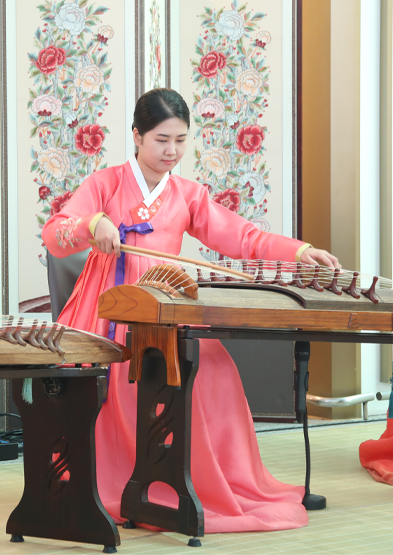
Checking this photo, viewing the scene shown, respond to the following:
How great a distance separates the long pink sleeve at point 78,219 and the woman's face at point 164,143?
0.47 feet

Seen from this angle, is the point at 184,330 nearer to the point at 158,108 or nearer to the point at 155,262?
the point at 155,262

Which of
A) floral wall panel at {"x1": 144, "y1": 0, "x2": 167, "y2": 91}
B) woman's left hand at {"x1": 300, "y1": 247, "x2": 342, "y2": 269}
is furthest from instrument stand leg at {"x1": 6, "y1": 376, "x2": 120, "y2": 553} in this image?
floral wall panel at {"x1": 144, "y1": 0, "x2": 167, "y2": 91}

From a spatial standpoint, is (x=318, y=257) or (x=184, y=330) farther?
(x=318, y=257)

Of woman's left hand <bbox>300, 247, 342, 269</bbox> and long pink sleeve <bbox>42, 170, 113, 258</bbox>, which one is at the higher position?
long pink sleeve <bbox>42, 170, 113, 258</bbox>

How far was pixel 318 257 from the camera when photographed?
2.19 m

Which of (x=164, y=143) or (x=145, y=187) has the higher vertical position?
(x=164, y=143)

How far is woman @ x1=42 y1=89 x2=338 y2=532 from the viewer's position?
2.04 metres

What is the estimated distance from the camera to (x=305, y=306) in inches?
74.3

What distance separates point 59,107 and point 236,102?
958 millimetres

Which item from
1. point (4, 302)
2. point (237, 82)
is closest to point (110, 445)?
point (4, 302)

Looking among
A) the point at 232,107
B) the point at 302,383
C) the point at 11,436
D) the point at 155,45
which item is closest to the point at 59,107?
the point at 155,45

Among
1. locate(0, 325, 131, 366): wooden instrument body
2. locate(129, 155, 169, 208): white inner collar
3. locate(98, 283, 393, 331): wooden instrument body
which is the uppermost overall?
locate(129, 155, 169, 208): white inner collar

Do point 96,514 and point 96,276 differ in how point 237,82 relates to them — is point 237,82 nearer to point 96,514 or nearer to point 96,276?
point 96,276

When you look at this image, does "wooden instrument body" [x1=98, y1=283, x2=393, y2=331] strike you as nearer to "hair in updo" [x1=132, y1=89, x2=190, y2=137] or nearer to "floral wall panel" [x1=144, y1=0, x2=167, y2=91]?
"hair in updo" [x1=132, y1=89, x2=190, y2=137]
